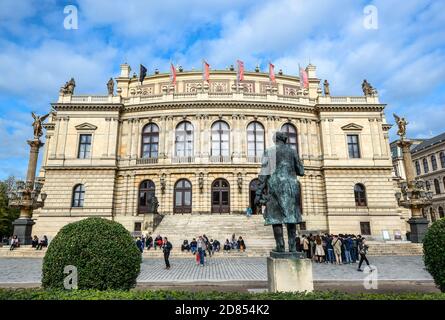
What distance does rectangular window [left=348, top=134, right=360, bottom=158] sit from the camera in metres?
34.8

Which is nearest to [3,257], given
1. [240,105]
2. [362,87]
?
[240,105]

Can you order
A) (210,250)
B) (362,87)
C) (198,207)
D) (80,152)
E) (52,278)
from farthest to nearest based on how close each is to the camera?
(362,87) → (80,152) → (198,207) → (210,250) → (52,278)

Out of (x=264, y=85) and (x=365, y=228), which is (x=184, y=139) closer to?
(x=264, y=85)

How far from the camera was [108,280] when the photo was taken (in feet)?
22.6

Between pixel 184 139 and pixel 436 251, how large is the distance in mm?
28921

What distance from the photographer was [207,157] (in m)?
33.1

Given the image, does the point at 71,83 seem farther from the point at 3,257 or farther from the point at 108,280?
the point at 108,280

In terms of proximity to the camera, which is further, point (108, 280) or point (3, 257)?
point (3, 257)

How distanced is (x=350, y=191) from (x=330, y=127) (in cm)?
788

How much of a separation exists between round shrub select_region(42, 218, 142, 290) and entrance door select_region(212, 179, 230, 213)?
25.0m

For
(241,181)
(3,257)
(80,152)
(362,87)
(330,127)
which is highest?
(362,87)

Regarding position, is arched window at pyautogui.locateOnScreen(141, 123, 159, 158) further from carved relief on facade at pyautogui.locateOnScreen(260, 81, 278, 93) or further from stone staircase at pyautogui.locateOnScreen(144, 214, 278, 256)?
carved relief on facade at pyautogui.locateOnScreen(260, 81, 278, 93)

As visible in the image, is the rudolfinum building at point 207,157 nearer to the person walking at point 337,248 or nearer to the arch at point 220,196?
the arch at point 220,196

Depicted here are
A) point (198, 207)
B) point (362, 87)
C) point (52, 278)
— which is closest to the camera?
point (52, 278)
